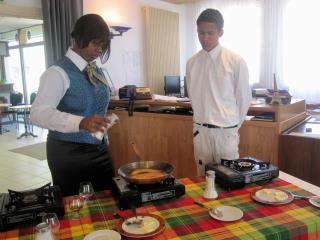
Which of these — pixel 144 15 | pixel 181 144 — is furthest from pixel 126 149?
pixel 144 15

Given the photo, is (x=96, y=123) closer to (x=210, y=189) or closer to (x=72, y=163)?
(x=72, y=163)

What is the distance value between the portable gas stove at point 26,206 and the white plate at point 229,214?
24.3 inches

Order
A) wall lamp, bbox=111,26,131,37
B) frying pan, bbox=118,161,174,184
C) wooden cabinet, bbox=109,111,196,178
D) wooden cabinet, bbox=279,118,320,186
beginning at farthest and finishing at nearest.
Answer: wall lamp, bbox=111,26,131,37 < wooden cabinet, bbox=109,111,196,178 < wooden cabinet, bbox=279,118,320,186 < frying pan, bbox=118,161,174,184

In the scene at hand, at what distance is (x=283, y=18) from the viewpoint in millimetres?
5293

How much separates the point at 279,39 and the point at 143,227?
508cm

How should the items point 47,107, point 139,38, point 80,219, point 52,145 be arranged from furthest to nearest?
1. point 139,38
2. point 52,145
3. point 47,107
4. point 80,219

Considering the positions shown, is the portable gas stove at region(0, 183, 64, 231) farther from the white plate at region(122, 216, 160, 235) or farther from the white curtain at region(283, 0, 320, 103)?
the white curtain at region(283, 0, 320, 103)

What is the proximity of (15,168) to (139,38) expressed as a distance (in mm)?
2826

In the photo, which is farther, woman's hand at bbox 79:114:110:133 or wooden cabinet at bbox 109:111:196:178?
wooden cabinet at bbox 109:111:196:178

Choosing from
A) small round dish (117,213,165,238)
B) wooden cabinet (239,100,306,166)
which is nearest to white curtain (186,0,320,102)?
wooden cabinet (239,100,306,166)

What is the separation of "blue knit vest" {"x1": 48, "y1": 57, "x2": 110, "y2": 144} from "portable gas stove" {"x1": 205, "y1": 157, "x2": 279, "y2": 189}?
0.69 meters

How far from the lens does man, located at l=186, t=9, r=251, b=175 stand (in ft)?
6.54

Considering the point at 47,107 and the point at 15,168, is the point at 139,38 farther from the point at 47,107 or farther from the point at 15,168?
the point at 47,107

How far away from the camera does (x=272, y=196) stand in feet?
4.36
